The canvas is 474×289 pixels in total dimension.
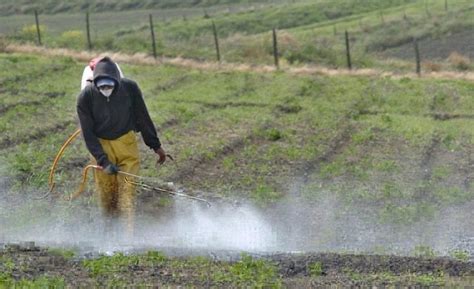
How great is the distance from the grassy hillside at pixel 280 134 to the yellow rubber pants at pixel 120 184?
2.09m

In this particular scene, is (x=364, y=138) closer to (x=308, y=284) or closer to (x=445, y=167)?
(x=445, y=167)

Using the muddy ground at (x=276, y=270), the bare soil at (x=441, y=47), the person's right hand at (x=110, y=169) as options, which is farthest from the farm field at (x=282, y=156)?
the bare soil at (x=441, y=47)

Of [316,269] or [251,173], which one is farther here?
[251,173]

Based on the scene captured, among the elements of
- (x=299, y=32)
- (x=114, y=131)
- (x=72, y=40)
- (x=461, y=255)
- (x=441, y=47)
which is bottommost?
(x=461, y=255)

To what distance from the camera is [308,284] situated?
828 cm

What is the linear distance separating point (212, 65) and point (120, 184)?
20849mm

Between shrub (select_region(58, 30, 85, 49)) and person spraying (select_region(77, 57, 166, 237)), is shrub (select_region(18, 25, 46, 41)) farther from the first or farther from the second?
person spraying (select_region(77, 57, 166, 237))

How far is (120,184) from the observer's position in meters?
11.3

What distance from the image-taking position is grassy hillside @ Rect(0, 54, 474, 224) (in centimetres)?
1528

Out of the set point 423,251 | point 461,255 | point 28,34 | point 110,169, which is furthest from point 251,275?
point 28,34

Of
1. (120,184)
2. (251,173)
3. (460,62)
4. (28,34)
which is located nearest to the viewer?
(120,184)

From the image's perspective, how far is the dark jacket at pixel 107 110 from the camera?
1088cm

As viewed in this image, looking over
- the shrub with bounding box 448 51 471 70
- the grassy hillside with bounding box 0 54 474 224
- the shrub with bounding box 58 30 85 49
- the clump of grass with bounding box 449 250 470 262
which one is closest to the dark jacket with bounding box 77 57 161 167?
the grassy hillside with bounding box 0 54 474 224

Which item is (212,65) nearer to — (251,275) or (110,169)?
(110,169)
